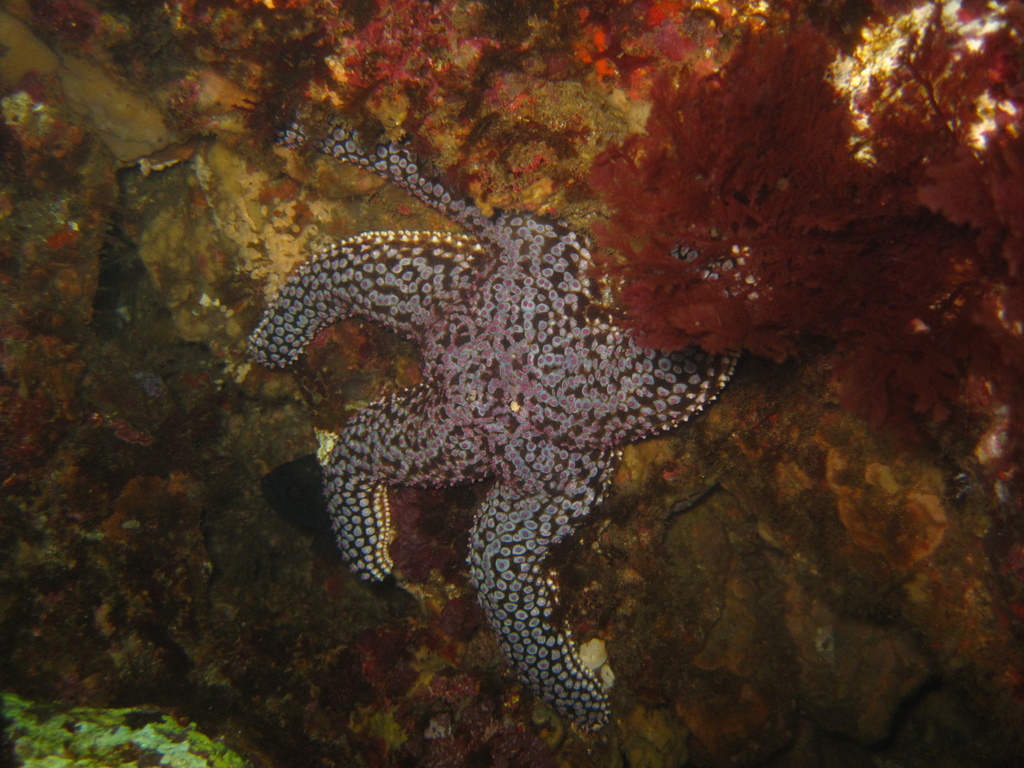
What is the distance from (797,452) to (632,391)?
1.50m

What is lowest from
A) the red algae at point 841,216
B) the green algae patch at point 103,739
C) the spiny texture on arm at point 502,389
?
the green algae patch at point 103,739

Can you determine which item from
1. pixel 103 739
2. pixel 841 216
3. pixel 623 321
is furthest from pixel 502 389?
pixel 103 739

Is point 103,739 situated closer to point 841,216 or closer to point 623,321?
point 623,321

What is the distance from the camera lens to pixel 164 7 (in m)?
4.82

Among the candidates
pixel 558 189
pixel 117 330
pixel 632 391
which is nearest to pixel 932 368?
pixel 632 391

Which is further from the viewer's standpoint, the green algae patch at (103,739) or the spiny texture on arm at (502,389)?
the spiny texture on arm at (502,389)

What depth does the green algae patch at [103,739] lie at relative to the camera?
13.3ft

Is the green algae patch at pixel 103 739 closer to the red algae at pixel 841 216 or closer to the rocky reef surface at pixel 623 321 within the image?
the rocky reef surface at pixel 623 321

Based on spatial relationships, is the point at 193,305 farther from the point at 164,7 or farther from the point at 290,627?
the point at 290,627

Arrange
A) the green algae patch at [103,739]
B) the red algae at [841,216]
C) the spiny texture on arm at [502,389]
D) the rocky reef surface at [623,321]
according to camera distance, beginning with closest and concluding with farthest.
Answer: the red algae at [841,216], the rocky reef surface at [623,321], the green algae patch at [103,739], the spiny texture on arm at [502,389]

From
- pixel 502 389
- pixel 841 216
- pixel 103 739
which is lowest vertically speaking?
pixel 103 739

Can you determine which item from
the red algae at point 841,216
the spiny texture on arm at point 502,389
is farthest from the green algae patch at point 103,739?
the red algae at point 841,216

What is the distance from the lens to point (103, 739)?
4.32 metres

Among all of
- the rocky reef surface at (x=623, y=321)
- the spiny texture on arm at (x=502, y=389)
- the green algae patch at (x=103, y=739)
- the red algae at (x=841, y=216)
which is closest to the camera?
the red algae at (x=841, y=216)
